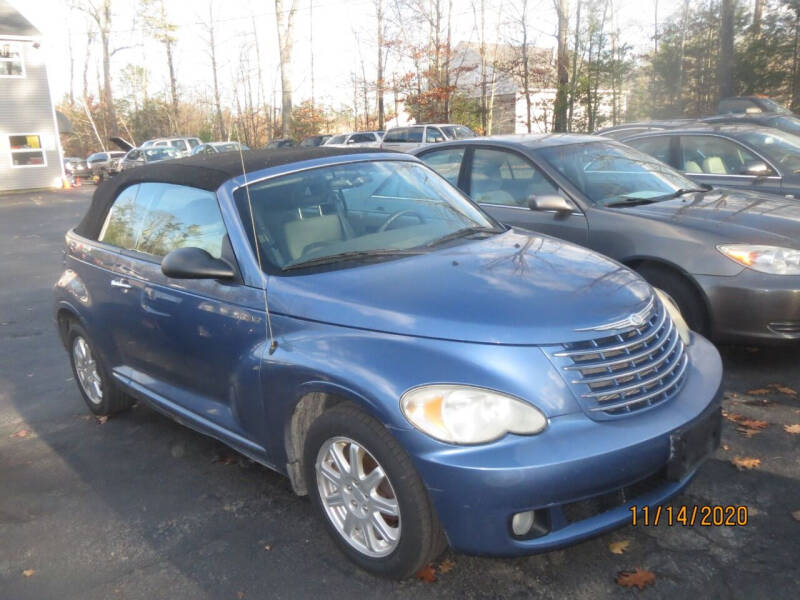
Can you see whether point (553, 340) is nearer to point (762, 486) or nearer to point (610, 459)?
point (610, 459)

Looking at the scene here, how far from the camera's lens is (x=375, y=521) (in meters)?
2.96

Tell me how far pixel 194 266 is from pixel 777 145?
6.88 meters

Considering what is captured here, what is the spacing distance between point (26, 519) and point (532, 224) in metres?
4.18

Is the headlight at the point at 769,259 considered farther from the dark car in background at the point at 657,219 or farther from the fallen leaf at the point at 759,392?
the fallen leaf at the point at 759,392

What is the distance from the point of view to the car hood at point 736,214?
196 inches

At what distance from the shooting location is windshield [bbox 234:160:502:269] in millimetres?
3617

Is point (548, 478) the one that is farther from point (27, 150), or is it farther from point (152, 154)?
point (27, 150)

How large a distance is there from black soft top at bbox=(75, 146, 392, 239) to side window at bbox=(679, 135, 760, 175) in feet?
15.8

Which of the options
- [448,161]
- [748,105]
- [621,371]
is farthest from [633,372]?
[748,105]

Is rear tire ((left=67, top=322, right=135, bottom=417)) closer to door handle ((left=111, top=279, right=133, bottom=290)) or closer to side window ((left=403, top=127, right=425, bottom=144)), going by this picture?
door handle ((left=111, top=279, right=133, bottom=290))

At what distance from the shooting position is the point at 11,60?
31938mm

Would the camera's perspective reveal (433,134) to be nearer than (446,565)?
No

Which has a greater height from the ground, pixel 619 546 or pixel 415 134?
pixel 415 134
